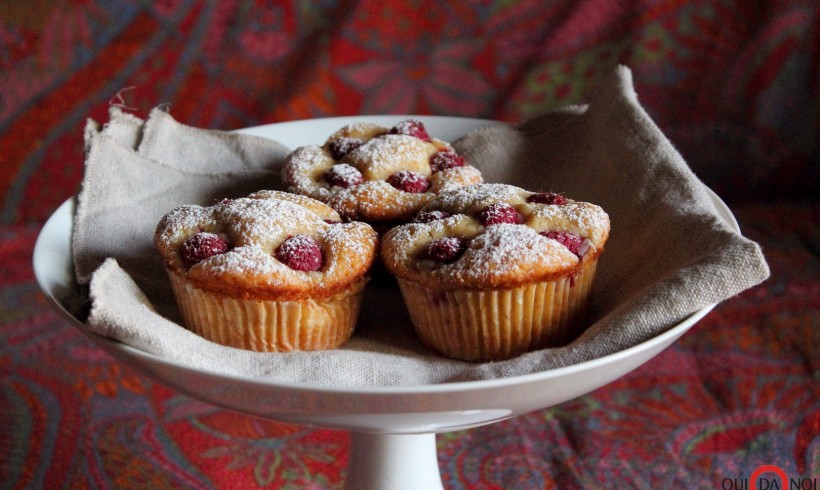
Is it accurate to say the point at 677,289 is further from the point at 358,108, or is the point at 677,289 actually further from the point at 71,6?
the point at 71,6

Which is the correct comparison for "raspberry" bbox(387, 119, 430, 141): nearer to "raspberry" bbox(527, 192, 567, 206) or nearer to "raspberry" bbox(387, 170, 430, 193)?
"raspberry" bbox(387, 170, 430, 193)

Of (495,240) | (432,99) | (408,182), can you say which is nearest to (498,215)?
(495,240)

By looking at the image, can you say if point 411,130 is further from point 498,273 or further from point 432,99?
point 432,99

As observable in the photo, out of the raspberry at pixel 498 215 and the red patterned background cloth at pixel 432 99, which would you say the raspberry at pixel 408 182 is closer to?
the raspberry at pixel 498 215

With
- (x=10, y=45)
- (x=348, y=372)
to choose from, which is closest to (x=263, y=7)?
(x=10, y=45)

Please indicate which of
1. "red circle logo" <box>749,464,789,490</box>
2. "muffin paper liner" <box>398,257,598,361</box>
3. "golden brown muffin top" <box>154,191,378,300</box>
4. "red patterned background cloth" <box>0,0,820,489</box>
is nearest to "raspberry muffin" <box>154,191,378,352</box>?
"golden brown muffin top" <box>154,191,378,300</box>
